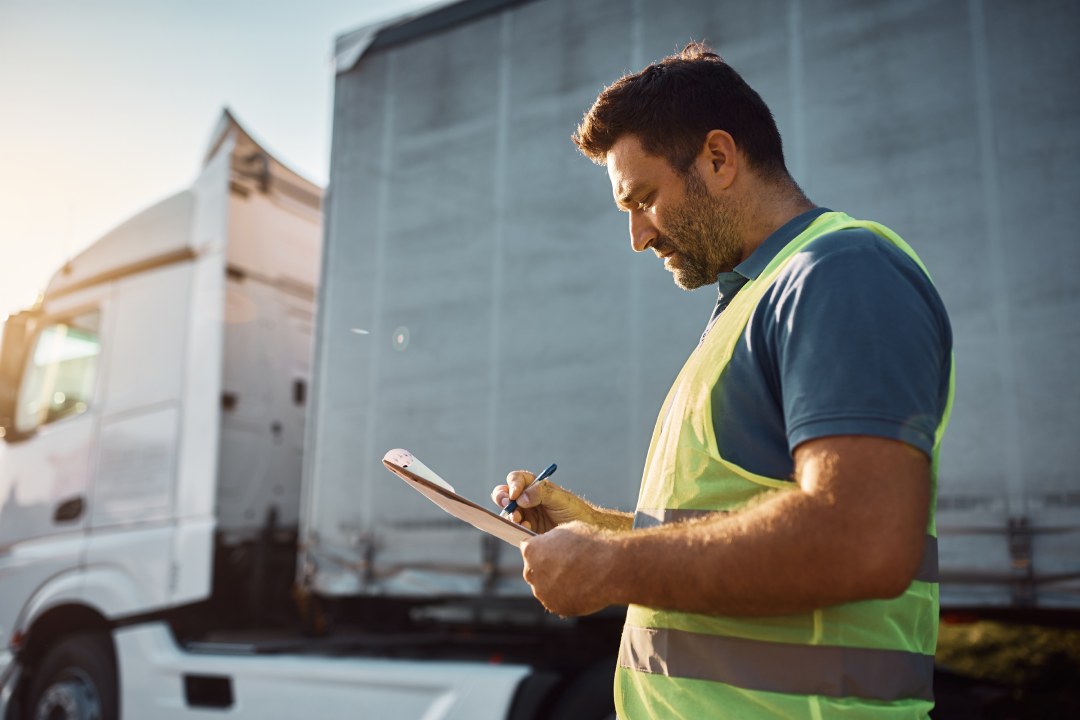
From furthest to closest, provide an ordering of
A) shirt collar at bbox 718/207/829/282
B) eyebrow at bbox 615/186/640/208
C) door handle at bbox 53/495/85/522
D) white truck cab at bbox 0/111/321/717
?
door handle at bbox 53/495/85/522 → white truck cab at bbox 0/111/321/717 → eyebrow at bbox 615/186/640/208 → shirt collar at bbox 718/207/829/282

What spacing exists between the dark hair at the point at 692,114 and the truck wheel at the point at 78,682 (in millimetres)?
4562

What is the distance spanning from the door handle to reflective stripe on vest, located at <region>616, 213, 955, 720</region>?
4562mm

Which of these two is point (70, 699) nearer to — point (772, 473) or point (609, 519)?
point (609, 519)

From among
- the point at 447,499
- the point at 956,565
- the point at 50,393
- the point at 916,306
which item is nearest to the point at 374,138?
the point at 50,393

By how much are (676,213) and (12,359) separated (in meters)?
5.16

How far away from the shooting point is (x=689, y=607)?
3.94ft

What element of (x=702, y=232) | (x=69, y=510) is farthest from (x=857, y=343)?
(x=69, y=510)

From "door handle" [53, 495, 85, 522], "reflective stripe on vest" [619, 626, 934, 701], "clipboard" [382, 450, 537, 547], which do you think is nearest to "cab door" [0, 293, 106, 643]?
"door handle" [53, 495, 85, 522]

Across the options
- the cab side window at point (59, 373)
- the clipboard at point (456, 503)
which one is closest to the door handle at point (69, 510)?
the cab side window at point (59, 373)

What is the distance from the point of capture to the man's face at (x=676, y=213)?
1.52 meters

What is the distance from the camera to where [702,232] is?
154cm

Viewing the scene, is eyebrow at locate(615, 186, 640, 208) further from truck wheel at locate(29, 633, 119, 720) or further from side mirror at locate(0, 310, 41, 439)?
side mirror at locate(0, 310, 41, 439)

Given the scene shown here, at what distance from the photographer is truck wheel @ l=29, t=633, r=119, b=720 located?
5.04 metres

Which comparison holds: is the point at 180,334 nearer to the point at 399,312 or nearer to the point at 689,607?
the point at 399,312
